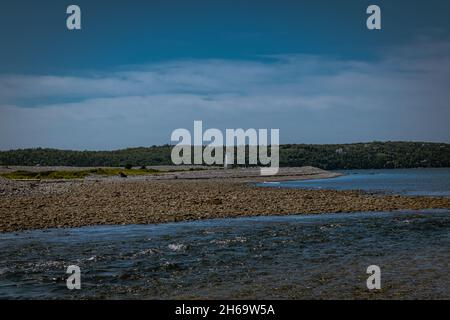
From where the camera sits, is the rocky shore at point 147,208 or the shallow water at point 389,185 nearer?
the rocky shore at point 147,208

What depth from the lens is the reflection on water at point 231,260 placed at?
47.8 feet

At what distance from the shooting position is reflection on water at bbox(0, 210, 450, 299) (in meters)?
14.6

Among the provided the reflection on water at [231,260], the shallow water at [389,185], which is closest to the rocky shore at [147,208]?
the reflection on water at [231,260]

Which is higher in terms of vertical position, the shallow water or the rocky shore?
the rocky shore

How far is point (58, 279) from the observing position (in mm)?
15609

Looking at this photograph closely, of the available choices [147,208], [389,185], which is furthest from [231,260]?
[389,185]

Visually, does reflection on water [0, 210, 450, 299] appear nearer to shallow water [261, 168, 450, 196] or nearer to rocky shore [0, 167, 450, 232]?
rocky shore [0, 167, 450, 232]

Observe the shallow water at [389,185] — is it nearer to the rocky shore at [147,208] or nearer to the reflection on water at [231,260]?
the rocky shore at [147,208]

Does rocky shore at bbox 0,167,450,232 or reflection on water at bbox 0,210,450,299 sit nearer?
reflection on water at bbox 0,210,450,299

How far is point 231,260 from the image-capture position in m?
18.7

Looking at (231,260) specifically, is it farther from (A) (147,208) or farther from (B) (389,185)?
(B) (389,185)

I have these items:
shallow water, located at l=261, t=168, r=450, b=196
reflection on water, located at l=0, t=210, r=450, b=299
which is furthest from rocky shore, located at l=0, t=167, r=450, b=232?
shallow water, located at l=261, t=168, r=450, b=196

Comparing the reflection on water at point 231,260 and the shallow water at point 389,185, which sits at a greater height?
the reflection on water at point 231,260
